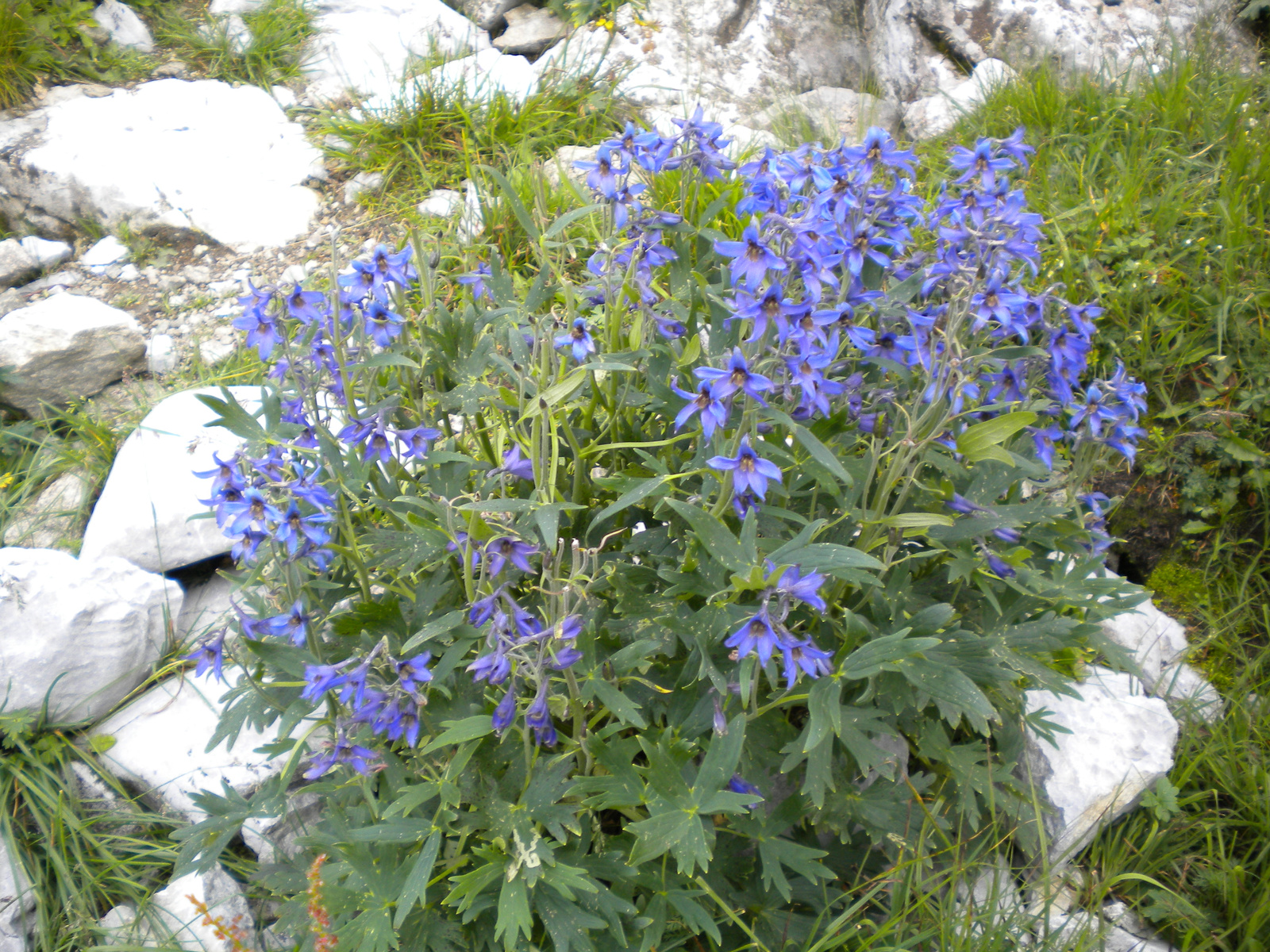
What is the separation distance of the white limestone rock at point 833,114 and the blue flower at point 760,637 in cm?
344

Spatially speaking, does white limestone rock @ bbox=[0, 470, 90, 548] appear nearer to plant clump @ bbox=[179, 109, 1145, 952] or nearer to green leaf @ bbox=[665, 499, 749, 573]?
plant clump @ bbox=[179, 109, 1145, 952]

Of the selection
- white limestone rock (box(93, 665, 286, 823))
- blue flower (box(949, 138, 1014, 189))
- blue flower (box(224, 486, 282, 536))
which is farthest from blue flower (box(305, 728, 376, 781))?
blue flower (box(949, 138, 1014, 189))

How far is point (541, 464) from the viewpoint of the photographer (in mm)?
1786

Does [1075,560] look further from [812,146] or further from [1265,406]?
[1265,406]

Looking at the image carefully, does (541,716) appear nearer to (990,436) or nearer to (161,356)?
(990,436)

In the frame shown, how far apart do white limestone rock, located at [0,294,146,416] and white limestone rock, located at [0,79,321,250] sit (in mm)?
774

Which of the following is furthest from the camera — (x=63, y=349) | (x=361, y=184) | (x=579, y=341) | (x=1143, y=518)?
(x=361, y=184)

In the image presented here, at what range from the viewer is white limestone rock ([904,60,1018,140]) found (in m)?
4.22

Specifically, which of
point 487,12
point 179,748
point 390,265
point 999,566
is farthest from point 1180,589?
point 487,12

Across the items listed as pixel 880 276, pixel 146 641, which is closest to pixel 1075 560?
pixel 880 276

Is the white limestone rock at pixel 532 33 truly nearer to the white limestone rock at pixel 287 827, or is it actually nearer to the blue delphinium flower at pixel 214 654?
the blue delphinium flower at pixel 214 654

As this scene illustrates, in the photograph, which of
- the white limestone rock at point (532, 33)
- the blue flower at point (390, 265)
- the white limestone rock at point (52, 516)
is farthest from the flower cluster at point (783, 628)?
the white limestone rock at point (532, 33)

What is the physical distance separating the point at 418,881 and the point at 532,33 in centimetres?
513

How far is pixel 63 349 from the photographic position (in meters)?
3.67
